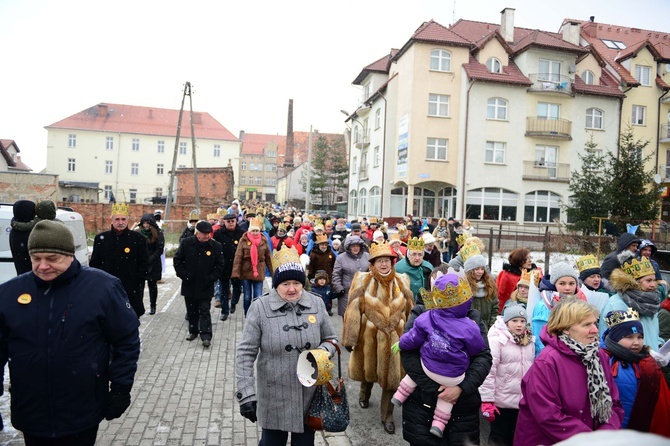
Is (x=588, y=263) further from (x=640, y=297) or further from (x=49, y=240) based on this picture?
(x=49, y=240)

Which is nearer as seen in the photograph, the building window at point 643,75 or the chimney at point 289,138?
the building window at point 643,75

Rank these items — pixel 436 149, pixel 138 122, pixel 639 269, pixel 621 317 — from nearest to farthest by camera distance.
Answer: pixel 621 317
pixel 639 269
pixel 436 149
pixel 138 122

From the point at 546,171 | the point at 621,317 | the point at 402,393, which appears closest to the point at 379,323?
the point at 402,393

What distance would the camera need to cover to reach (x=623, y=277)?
15.5 feet

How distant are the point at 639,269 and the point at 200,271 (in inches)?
242

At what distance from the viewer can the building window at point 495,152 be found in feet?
105

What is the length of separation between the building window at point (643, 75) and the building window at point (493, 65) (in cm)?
1157

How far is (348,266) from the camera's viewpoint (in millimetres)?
7637

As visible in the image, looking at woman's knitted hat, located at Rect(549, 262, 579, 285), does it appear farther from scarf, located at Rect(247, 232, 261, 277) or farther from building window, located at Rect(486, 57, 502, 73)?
building window, located at Rect(486, 57, 502, 73)

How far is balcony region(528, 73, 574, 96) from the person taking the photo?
106 feet

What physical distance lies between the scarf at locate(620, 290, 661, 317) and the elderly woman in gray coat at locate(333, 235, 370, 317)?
3.78 m

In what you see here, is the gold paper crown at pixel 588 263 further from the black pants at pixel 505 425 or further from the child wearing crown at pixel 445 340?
the child wearing crown at pixel 445 340

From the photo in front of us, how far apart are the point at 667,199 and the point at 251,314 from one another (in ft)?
128

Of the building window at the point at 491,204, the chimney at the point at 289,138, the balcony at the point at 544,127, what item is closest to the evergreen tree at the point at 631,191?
the building window at the point at 491,204
